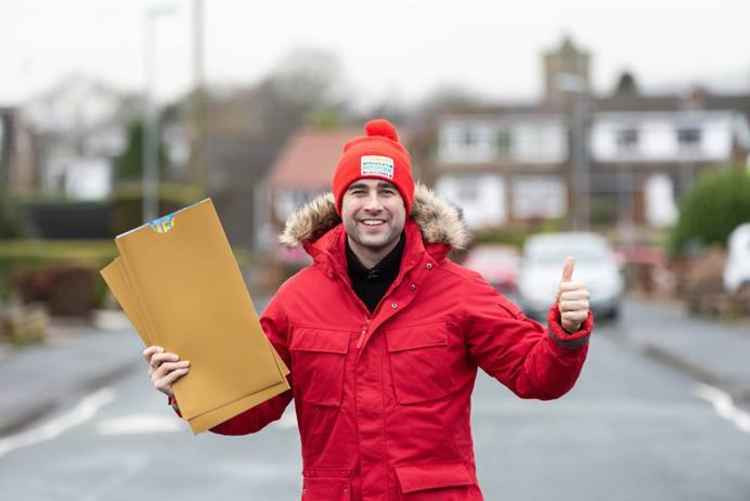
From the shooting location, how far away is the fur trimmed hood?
14.5ft

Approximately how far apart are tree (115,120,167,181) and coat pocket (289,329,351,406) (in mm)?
70272

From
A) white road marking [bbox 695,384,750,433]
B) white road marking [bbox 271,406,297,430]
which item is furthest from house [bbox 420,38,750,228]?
white road marking [bbox 271,406,297,430]

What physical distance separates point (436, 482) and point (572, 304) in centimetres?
60

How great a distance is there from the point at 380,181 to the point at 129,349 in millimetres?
19537

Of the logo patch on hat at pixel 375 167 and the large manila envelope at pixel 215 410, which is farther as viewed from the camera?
the logo patch on hat at pixel 375 167

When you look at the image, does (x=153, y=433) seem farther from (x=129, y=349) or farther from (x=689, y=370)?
(x=129, y=349)

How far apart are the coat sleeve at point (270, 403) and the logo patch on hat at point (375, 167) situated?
0.44m

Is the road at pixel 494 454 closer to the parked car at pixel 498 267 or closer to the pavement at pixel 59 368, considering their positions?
the pavement at pixel 59 368

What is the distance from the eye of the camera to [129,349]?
2344 cm

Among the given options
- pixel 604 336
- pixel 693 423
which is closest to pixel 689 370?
pixel 693 423

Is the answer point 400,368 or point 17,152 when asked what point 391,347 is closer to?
point 400,368

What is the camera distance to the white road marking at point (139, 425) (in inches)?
514

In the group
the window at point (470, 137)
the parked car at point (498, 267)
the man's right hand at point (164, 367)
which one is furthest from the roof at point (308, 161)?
the man's right hand at point (164, 367)

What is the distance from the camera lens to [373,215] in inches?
168
